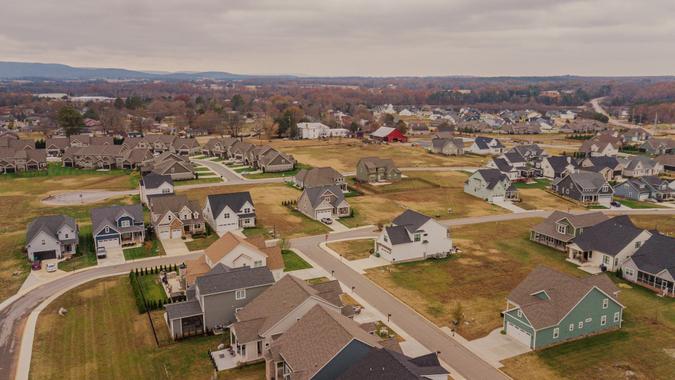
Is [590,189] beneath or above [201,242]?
above

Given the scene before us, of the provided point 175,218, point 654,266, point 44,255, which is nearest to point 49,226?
point 44,255

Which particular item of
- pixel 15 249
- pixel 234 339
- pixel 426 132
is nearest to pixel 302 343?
pixel 234 339

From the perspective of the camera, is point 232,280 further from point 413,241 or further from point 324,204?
point 324,204

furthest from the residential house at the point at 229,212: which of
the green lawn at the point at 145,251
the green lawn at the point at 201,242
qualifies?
the green lawn at the point at 145,251

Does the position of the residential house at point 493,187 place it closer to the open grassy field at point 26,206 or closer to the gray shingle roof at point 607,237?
the gray shingle roof at point 607,237

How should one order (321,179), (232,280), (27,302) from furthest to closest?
1. (321,179)
2. (27,302)
3. (232,280)

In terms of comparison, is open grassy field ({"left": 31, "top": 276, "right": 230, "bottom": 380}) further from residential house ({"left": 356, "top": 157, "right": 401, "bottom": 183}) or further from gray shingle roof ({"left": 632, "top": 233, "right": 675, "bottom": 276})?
residential house ({"left": 356, "top": 157, "right": 401, "bottom": 183})

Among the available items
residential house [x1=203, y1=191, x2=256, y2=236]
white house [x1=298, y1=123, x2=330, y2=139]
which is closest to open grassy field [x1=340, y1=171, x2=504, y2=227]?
residential house [x1=203, y1=191, x2=256, y2=236]
